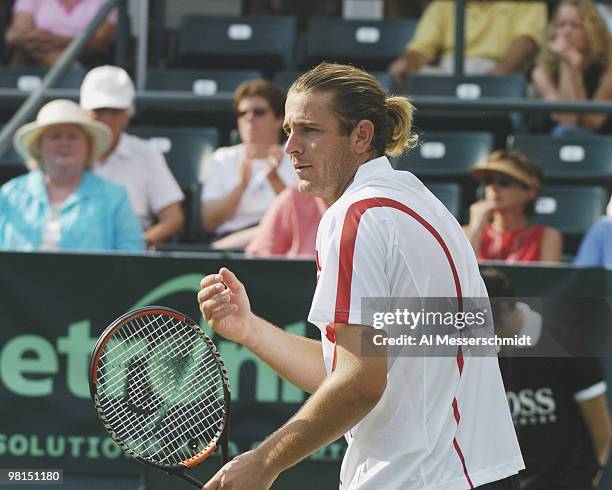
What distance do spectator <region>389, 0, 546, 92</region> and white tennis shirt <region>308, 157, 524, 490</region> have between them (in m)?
5.35

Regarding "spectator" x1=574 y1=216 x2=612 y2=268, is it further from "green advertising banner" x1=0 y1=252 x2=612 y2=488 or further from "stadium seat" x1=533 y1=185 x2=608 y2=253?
"stadium seat" x1=533 y1=185 x2=608 y2=253

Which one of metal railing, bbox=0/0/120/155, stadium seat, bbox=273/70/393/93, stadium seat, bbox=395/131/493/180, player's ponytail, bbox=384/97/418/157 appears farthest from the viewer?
stadium seat, bbox=273/70/393/93

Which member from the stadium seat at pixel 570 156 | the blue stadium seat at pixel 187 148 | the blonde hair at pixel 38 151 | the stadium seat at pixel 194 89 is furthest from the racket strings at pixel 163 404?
the stadium seat at pixel 194 89

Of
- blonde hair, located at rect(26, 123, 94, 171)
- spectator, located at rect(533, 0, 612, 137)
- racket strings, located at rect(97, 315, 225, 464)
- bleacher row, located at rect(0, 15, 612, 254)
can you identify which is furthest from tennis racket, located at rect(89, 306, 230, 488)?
spectator, located at rect(533, 0, 612, 137)

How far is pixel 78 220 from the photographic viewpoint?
6004mm

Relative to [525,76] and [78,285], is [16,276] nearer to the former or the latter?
[78,285]

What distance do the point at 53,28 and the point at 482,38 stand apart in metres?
2.77

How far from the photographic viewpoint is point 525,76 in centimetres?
840

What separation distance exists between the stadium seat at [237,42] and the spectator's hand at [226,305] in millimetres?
5433

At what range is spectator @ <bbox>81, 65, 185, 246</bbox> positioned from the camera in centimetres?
666

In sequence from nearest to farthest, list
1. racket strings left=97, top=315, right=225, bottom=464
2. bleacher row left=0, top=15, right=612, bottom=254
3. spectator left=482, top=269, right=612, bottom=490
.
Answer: racket strings left=97, top=315, right=225, bottom=464 → spectator left=482, top=269, right=612, bottom=490 → bleacher row left=0, top=15, right=612, bottom=254

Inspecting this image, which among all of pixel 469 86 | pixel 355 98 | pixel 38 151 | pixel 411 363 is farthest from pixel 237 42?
pixel 411 363

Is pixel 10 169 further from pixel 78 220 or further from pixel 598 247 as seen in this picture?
pixel 598 247

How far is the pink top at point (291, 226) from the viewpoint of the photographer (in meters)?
5.98
